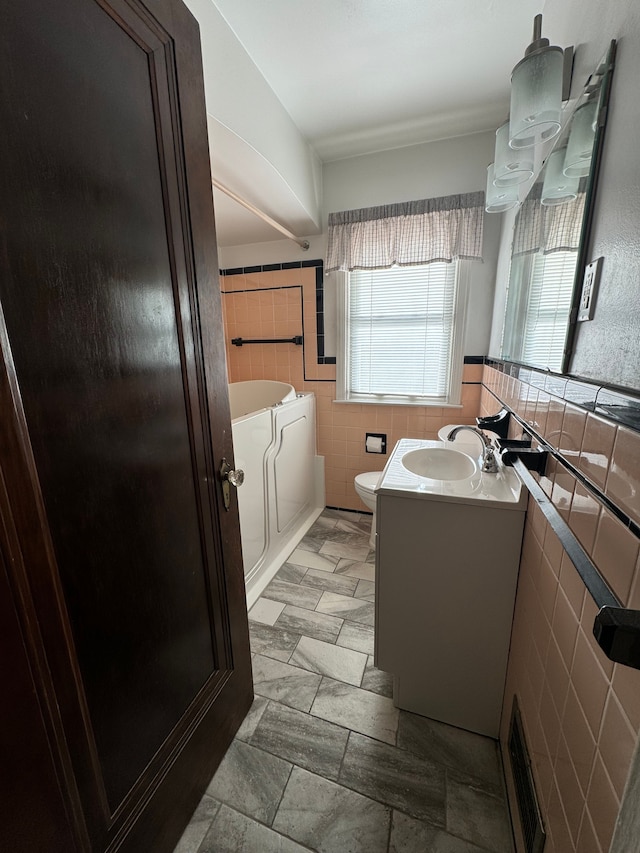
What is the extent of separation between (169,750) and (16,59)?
57.9 inches

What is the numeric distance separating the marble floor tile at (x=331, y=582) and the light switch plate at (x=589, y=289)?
1.72m

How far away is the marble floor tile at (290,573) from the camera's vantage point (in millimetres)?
2025

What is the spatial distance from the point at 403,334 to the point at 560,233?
1488 mm

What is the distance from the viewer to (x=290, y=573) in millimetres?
2082

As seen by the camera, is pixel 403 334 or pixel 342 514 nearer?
pixel 403 334

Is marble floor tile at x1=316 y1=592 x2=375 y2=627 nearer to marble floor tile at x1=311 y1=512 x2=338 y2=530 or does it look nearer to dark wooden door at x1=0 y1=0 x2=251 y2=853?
marble floor tile at x1=311 y1=512 x2=338 y2=530

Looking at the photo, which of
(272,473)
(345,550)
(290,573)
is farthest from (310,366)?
(290,573)

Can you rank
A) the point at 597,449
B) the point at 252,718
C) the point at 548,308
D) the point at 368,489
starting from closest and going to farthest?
the point at 597,449 → the point at 548,308 → the point at 252,718 → the point at 368,489

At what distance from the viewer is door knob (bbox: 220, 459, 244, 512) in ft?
3.43

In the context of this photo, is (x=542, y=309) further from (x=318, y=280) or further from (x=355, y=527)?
(x=355, y=527)

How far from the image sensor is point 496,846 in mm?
930

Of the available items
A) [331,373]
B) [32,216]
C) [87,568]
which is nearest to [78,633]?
[87,568]

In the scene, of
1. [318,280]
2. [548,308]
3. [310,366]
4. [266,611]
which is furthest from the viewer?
[310,366]

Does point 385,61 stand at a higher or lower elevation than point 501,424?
higher
